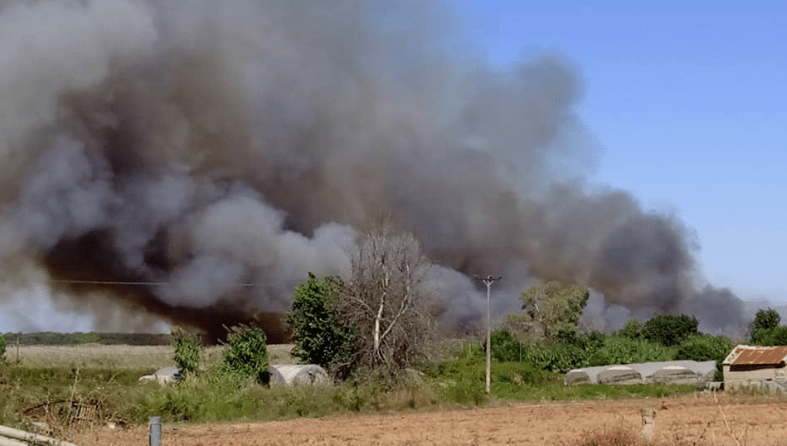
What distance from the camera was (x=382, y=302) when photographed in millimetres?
40094

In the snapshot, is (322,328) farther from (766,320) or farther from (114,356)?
(766,320)

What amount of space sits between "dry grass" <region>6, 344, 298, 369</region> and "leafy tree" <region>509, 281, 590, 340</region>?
21410 mm

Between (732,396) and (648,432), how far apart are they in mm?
23091

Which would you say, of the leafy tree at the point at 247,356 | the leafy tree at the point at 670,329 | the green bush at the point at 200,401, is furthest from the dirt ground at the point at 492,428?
the leafy tree at the point at 670,329

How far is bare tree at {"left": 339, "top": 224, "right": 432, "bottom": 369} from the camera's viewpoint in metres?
39.4

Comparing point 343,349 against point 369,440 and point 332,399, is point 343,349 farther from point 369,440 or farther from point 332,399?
point 369,440

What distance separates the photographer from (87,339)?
8100 cm

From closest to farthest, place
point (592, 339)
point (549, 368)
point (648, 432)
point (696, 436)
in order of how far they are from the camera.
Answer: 1. point (648, 432)
2. point (696, 436)
3. point (549, 368)
4. point (592, 339)

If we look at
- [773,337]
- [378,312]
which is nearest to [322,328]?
[378,312]

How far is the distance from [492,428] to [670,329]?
43686mm

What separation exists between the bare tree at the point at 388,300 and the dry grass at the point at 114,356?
807 cm

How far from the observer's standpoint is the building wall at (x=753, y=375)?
4362 cm

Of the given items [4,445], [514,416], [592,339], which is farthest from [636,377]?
[4,445]

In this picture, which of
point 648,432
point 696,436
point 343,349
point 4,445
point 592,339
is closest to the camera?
point 4,445
